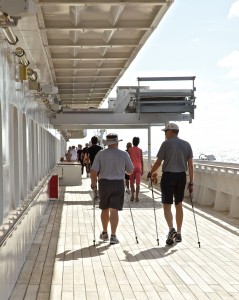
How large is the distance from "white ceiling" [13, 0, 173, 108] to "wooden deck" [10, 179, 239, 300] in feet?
9.81

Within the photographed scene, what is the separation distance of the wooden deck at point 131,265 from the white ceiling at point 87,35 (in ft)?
9.81

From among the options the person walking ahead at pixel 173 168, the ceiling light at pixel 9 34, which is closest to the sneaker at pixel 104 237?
the person walking ahead at pixel 173 168

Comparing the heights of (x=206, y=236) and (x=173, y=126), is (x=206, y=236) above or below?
below

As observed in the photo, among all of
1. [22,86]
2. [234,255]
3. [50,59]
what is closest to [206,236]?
[234,255]

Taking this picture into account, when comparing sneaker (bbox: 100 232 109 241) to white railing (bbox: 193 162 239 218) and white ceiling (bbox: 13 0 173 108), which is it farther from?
white railing (bbox: 193 162 239 218)

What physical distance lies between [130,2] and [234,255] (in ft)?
11.3

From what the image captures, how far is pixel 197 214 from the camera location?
1193cm

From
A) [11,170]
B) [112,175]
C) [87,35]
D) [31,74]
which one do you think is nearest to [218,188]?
[87,35]

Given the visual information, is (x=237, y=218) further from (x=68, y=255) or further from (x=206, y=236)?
(x=68, y=255)

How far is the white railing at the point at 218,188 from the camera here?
1159cm

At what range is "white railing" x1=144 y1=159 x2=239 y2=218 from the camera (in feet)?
38.0

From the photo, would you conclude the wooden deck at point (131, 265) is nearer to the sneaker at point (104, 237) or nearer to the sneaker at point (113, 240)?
the sneaker at point (113, 240)

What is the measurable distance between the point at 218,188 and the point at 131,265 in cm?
658

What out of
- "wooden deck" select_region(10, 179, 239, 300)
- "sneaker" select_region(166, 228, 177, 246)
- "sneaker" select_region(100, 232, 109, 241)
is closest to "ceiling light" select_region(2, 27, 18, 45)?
"wooden deck" select_region(10, 179, 239, 300)
